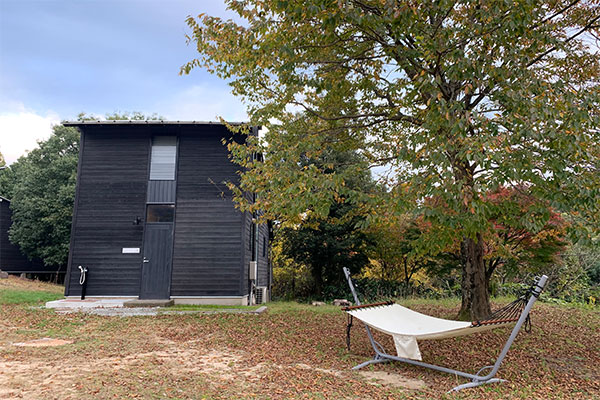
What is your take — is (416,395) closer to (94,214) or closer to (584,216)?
(584,216)

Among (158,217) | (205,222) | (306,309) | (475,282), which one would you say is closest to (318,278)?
(306,309)

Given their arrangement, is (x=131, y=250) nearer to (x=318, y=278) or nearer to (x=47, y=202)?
(x=318, y=278)

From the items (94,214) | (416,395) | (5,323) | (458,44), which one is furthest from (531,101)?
(94,214)

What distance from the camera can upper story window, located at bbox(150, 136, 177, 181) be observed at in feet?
36.8

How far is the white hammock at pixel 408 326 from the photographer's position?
12.9 ft

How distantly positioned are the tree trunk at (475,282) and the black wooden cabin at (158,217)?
577 cm

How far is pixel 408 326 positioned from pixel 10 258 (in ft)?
70.7

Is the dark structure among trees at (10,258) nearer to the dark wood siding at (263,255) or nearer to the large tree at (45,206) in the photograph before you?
the large tree at (45,206)

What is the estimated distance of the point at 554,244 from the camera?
311 inches

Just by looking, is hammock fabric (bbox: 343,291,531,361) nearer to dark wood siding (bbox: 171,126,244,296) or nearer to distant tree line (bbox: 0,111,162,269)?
dark wood siding (bbox: 171,126,244,296)

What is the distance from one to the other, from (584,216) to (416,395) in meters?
3.32

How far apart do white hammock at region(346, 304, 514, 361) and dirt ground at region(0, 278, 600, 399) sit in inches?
13.4

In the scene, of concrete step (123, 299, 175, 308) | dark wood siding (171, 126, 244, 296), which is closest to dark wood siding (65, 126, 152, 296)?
concrete step (123, 299, 175, 308)

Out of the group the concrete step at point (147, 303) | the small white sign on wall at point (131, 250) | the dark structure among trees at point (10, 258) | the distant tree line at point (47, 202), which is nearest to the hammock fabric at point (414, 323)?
the concrete step at point (147, 303)
